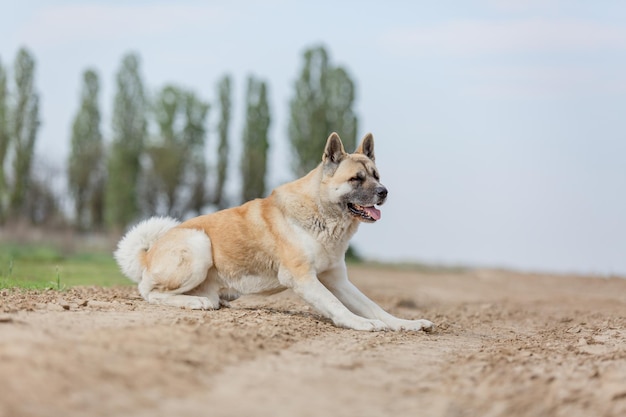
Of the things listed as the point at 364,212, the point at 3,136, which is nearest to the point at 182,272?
the point at 364,212

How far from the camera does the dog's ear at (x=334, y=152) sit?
8414 millimetres

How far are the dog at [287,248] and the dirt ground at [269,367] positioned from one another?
1.29 feet

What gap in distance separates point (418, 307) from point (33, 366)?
29.3 feet

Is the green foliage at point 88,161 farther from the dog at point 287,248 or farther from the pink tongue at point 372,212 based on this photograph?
the pink tongue at point 372,212

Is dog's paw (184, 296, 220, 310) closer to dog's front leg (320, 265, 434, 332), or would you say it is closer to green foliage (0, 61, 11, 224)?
dog's front leg (320, 265, 434, 332)

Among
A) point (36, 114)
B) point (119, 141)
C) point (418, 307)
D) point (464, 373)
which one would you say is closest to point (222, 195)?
point (119, 141)

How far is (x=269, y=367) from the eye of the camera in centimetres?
538

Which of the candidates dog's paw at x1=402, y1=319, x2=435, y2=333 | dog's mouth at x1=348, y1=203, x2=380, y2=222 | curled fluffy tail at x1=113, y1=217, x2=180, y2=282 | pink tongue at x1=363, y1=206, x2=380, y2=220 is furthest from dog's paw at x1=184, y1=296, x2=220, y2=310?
dog's paw at x1=402, y1=319, x2=435, y2=333

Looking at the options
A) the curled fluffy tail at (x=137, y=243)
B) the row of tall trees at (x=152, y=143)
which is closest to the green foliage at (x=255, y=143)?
the row of tall trees at (x=152, y=143)

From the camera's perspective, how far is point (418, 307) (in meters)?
12.8

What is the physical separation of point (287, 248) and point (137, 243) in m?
2.21

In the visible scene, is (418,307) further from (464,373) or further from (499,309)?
(464,373)

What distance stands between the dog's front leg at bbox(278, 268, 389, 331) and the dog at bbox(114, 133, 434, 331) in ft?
0.04

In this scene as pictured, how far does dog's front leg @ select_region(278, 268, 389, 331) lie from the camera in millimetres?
7840
